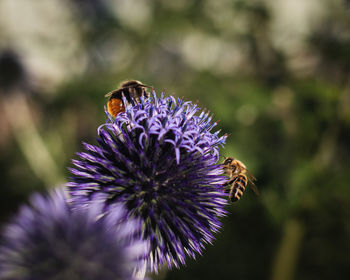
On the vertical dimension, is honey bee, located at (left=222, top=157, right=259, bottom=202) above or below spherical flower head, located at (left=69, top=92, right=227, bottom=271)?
above

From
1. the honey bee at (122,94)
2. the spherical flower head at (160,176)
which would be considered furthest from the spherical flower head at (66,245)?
the honey bee at (122,94)

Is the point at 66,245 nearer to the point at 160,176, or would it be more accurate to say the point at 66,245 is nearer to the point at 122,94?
the point at 160,176

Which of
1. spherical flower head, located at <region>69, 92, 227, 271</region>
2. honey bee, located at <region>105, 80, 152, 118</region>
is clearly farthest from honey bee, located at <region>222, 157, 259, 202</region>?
honey bee, located at <region>105, 80, 152, 118</region>

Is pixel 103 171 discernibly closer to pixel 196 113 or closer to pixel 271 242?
pixel 196 113

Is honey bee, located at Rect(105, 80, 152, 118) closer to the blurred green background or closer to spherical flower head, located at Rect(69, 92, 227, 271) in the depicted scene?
spherical flower head, located at Rect(69, 92, 227, 271)

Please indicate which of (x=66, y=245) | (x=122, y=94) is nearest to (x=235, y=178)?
(x=122, y=94)

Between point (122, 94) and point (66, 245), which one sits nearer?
point (66, 245)
